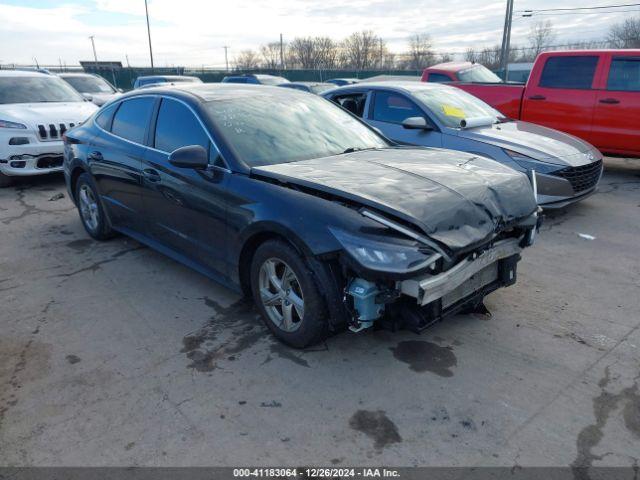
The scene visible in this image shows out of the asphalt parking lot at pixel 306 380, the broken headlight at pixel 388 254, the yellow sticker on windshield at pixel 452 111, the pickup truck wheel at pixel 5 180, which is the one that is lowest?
the asphalt parking lot at pixel 306 380

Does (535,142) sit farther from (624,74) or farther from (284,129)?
(284,129)

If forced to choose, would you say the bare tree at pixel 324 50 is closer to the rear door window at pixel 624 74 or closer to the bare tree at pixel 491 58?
the bare tree at pixel 491 58

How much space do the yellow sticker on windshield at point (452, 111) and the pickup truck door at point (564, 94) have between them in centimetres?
272

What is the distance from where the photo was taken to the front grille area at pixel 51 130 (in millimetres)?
7727

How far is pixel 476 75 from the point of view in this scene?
436 inches

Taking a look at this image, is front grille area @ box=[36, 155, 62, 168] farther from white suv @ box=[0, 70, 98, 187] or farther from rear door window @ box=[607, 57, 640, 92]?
rear door window @ box=[607, 57, 640, 92]

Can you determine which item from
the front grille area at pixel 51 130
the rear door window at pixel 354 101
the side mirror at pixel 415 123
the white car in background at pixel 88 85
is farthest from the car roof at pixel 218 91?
the white car in background at pixel 88 85

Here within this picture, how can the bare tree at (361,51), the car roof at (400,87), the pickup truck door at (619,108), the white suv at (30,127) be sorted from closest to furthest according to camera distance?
1. the car roof at (400,87)
2. the white suv at (30,127)
3. the pickup truck door at (619,108)
4. the bare tree at (361,51)

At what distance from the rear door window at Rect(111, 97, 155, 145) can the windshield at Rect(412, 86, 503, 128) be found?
11.9 ft

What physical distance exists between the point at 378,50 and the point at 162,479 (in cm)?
7204

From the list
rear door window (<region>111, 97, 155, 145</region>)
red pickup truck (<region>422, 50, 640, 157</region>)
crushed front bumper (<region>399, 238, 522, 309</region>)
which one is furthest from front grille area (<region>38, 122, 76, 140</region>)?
red pickup truck (<region>422, 50, 640, 157</region>)

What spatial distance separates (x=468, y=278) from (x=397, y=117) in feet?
13.9

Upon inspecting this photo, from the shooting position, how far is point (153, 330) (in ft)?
11.8

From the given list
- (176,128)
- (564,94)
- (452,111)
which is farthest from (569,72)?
(176,128)
